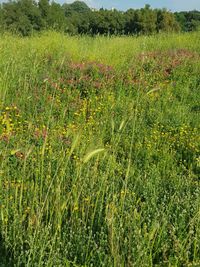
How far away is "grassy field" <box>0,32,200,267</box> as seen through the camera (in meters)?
2.26

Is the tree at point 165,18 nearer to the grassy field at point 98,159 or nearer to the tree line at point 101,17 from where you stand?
the tree line at point 101,17

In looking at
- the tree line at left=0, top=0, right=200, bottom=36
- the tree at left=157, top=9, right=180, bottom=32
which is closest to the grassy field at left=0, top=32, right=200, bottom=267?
the tree line at left=0, top=0, right=200, bottom=36

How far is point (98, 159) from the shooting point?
3115mm

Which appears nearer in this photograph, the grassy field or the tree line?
the grassy field

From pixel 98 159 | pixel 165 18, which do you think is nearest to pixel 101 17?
pixel 165 18

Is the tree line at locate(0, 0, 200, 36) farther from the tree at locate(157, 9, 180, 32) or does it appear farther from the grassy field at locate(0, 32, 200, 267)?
the grassy field at locate(0, 32, 200, 267)

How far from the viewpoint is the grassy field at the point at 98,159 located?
226cm

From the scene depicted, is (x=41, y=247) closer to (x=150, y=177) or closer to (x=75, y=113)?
(x=150, y=177)

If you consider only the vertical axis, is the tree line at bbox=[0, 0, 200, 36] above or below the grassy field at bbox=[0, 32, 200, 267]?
above

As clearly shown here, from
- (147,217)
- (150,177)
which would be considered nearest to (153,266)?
(147,217)

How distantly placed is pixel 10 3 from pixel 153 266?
35437 millimetres

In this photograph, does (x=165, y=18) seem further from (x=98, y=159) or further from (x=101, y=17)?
(x=98, y=159)

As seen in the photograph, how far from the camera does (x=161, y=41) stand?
1155 cm

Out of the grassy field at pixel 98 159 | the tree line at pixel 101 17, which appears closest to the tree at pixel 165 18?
the tree line at pixel 101 17
